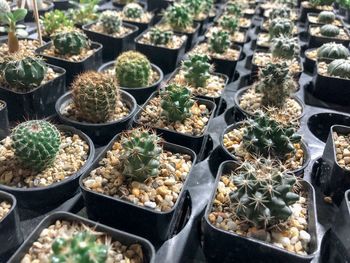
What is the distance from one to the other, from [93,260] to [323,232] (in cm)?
117

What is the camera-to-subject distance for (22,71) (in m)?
2.21

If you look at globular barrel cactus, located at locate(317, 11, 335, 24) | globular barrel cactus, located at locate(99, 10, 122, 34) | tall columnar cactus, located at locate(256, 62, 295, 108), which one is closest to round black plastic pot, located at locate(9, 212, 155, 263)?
tall columnar cactus, located at locate(256, 62, 295, 108)

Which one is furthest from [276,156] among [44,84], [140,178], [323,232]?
[44,84]

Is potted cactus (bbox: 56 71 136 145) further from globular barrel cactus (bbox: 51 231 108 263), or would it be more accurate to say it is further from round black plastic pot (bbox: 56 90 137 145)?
globular barrel cactus (bbox: 51 231 108 263)

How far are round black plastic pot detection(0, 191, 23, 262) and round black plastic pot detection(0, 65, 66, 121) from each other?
0.85m

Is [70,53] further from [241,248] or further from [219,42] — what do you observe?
[241,248]

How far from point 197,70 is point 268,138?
2.90 feet

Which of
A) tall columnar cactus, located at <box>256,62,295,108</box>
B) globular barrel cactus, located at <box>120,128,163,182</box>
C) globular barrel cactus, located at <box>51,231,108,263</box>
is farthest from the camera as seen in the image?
tall columnar cactus, located at <box>256,62,295,108</box>

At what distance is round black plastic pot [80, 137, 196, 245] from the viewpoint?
152cm

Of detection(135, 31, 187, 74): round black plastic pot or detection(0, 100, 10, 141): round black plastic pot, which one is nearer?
detection(0, 100, 10, 141): round black plastic pot

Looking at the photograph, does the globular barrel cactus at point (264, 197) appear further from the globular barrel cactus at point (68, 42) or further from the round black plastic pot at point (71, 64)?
the globular barrel cactus at point (68, 42)

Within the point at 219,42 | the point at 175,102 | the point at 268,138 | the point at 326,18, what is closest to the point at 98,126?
the point at 175,102

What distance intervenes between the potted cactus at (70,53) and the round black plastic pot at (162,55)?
411 mm

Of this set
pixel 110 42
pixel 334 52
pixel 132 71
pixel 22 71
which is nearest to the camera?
pixel 22 71
